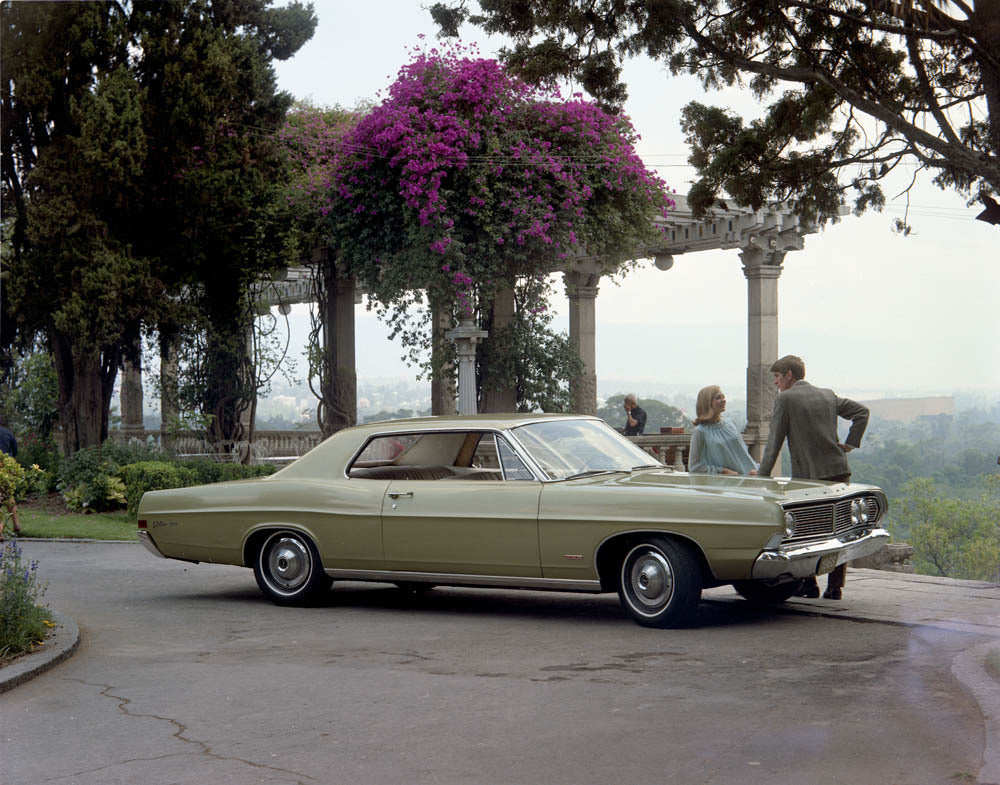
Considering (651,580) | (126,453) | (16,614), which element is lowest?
(16,614)

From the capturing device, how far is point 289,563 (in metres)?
9.71

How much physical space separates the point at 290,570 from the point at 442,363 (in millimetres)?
11501

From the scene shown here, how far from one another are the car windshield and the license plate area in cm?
162

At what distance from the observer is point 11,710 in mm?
6363

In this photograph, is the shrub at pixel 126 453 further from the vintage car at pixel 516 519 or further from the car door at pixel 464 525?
the car door at pixel 464 525

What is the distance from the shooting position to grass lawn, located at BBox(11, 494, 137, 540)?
15898 millimetres

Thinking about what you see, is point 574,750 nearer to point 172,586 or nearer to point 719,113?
point 172,586

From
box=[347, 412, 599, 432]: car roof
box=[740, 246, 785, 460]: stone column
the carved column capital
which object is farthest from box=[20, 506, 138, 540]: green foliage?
the carved column capital

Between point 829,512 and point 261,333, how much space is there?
16455mm

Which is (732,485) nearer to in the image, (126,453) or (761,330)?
(126,453)

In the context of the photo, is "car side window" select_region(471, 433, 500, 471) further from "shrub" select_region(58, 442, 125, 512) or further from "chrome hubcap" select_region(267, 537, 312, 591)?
"shrub" select_region(58, 442, 125, 512)

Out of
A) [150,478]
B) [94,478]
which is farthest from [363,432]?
[94,478]

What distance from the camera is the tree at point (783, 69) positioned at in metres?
10.1

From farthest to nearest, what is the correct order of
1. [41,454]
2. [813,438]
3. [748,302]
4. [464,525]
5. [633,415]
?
[748,302] → [41,454] → [633,415] → [813,438] → [464,525]
